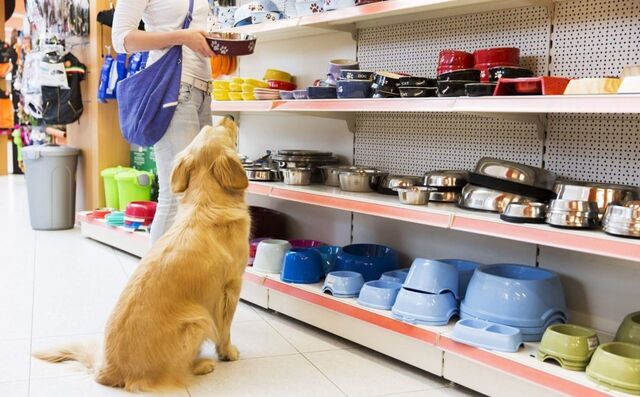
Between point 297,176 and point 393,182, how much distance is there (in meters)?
0.66

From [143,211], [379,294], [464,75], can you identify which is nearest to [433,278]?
[379,294]

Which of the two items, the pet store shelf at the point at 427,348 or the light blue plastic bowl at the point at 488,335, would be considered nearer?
the pet store shelf at the point at 427,348

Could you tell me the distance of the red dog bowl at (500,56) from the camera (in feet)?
8.62

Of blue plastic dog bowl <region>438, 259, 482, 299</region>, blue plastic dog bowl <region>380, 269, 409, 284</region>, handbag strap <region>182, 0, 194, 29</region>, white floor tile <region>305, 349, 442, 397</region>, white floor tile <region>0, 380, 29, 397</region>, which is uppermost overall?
handbag strap <region>182, 0, 194, 29</region>

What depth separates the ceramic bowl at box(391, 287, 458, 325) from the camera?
2.44 meters

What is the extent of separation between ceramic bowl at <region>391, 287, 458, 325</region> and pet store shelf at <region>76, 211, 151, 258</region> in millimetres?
2369

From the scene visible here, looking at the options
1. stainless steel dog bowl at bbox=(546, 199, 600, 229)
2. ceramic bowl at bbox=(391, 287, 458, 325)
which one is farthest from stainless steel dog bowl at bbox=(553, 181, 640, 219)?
ceramic bowl at bbox=(391, 287, 458, 325)

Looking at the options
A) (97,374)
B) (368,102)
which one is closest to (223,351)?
(97,374)

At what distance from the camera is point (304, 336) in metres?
2.91

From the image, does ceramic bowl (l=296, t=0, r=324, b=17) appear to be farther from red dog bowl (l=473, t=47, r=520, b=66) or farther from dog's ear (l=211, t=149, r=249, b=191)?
dog's ear (l=211, t=149, r=249, b=191)

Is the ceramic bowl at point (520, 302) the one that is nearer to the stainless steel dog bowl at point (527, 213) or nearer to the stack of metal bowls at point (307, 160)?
the stainless steel dog bowl at point (527, 213)

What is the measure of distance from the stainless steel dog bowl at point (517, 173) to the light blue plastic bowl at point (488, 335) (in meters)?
0.61

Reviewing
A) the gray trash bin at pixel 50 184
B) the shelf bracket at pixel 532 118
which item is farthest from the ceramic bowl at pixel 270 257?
the gray trash bin at pixel 50 184

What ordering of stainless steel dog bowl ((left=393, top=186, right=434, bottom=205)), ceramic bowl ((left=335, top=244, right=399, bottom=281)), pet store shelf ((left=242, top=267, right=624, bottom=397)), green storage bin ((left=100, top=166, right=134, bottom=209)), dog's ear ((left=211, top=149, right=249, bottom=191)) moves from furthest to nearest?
green storage bin ((left=100, top=166, right=134, bottom=209))
ceramic bowl ((left=335, top=244, right=399, bottom=281))
stainless steel dog bowl ((left=393, top=186, right=434, bottom=205))
dog's ear ((left=211, top=149, right=249, bottom=191))
pet store shelf ((left=242, top=267, right=624, bottom=397))
